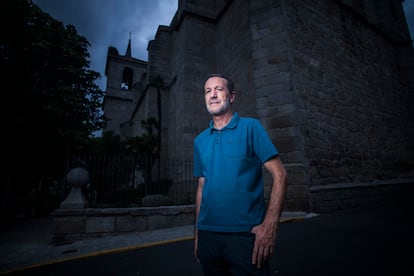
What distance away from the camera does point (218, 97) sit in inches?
50.6

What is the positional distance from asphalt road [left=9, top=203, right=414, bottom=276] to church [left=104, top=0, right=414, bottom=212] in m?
1.95

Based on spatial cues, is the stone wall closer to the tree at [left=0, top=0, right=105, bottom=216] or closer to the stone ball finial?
the stone ball finial

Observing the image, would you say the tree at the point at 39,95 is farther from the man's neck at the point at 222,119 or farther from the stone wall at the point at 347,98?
the stone wall at the point at 347,98

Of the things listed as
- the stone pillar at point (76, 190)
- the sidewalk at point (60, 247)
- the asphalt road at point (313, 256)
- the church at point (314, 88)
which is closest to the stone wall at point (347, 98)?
the church at point (314, 88)

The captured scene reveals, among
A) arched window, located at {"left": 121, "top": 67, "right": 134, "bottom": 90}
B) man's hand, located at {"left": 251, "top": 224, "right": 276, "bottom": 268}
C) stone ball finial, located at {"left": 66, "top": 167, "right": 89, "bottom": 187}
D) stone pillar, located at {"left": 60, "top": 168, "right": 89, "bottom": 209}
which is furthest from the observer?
arched window, located at {"left": 121, "top": 67, "right": 134, "bottom": 90}

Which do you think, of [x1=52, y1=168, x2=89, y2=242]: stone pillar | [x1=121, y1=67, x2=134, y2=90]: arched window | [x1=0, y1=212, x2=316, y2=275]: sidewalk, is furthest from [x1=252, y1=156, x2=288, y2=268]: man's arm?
[x1=121, y1=67, x2=134, y2=90]: arched window

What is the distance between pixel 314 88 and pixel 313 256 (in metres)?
5.63

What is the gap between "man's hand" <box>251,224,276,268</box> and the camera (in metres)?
0.88

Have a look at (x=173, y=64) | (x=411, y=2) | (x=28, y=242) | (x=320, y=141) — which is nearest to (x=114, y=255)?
(x=28, y=242)

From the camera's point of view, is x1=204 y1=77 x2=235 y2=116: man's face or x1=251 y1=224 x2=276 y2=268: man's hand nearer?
x1=251 y1=224 x2=276 y2=268: man's hand

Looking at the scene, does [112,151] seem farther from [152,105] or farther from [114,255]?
[114,255]

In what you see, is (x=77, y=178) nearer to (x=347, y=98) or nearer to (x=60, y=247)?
(x=60, y=247)

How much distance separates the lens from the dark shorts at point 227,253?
0.90 meters

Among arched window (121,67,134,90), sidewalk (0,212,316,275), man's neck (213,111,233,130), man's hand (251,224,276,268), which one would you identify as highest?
arched window (121,67,134,90)
